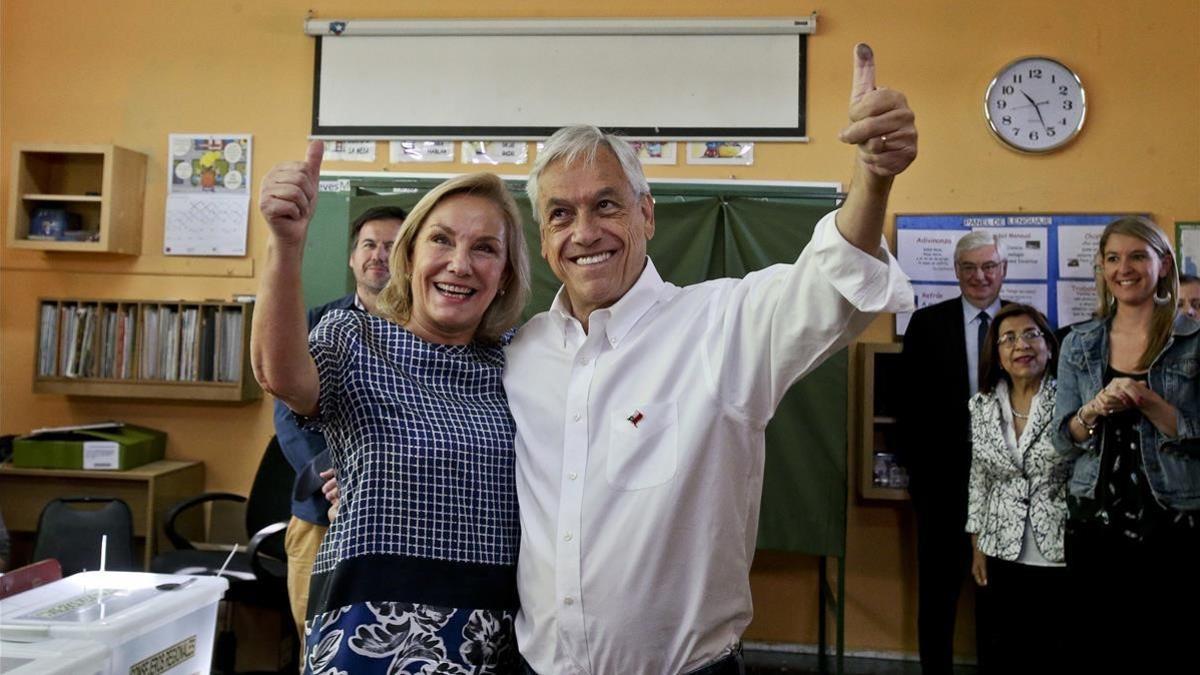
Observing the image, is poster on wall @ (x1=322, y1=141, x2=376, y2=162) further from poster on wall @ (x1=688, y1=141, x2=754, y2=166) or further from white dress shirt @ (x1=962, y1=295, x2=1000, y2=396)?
white dress shirt @ (x1=962, y1=295, x2=1000, y2=396)

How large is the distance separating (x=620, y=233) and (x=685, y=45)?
2771mm

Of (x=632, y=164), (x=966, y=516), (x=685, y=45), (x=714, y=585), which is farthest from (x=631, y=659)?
(x=685, y=45)

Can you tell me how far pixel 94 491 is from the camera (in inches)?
140

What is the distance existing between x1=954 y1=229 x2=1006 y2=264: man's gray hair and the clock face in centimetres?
61

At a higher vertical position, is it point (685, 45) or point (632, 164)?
point (685, 45)

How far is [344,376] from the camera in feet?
3.76

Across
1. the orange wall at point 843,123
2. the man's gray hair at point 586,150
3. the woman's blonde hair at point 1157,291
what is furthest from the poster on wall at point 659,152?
the man's gray hair at point 586,150

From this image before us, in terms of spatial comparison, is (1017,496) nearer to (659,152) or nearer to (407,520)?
(659,152)

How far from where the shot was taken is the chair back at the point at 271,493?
3.29 metres

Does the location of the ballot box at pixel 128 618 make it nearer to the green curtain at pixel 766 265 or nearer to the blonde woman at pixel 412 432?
the blonde woman at pixel 412 432

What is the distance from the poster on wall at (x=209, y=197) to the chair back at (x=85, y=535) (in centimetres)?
132

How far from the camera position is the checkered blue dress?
3.53 ft

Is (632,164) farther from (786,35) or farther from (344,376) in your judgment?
(786,35)

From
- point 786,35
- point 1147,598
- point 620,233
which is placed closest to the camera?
point 620,233
